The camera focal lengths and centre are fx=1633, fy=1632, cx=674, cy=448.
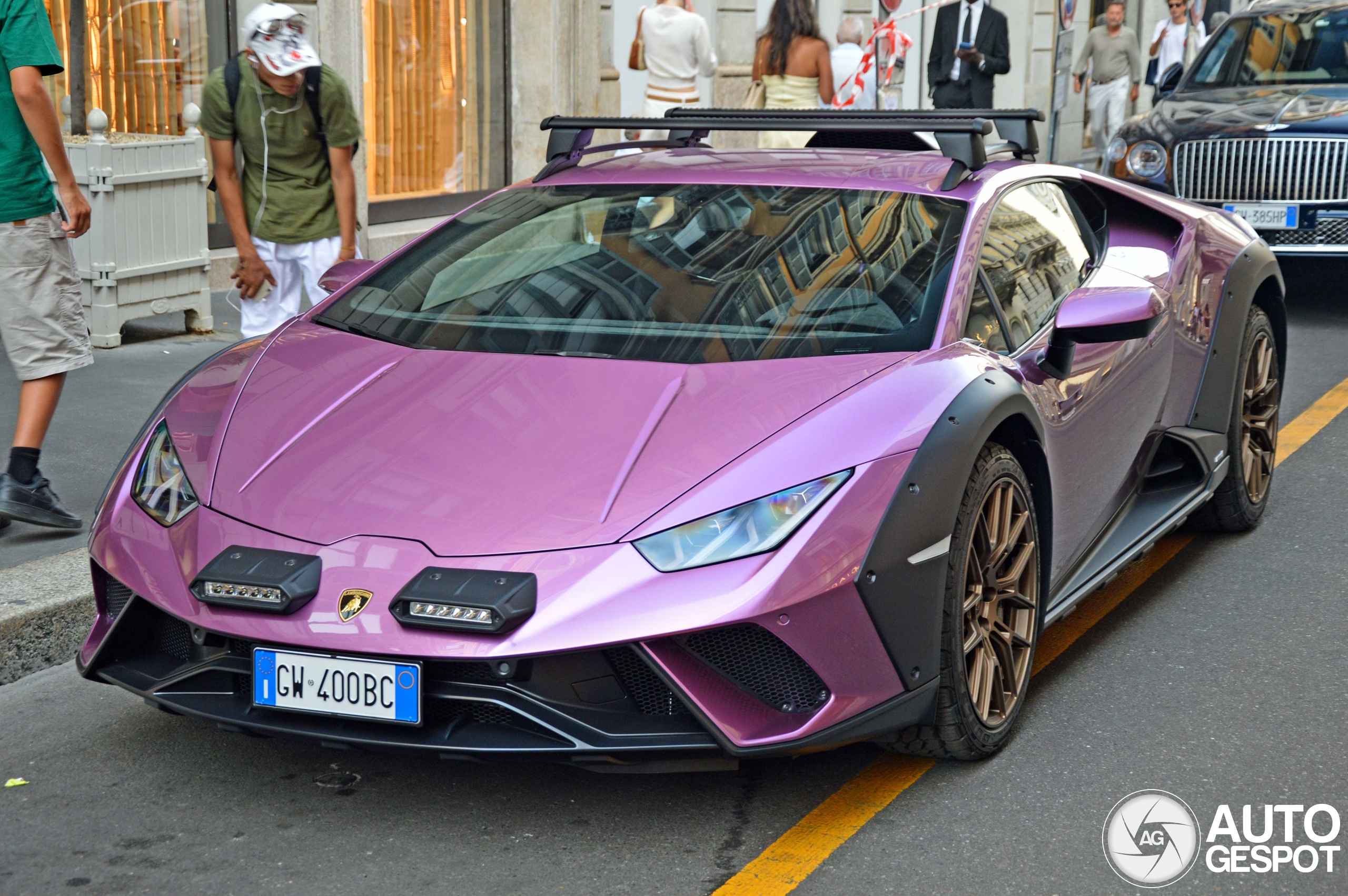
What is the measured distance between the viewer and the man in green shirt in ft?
19.2

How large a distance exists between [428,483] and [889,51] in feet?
45.1

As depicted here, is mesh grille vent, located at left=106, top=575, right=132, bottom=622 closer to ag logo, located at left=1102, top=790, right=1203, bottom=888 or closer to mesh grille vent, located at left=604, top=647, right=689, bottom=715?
mesh grille vent, located at left=604, top=647, right=689, bottom=715

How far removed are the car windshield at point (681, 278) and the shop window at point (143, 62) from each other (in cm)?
652

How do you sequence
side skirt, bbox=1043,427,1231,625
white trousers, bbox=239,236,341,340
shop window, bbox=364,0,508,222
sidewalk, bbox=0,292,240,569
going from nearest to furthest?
side skirt, bbox=1043,427,1231,625, sidewalk, bbox=0,292,240,569, white trousers, bbox=239,236,341,340, shop window, bbox=364,0,508,222

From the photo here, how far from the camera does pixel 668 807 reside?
3.37m

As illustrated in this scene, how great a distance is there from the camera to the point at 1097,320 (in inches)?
154

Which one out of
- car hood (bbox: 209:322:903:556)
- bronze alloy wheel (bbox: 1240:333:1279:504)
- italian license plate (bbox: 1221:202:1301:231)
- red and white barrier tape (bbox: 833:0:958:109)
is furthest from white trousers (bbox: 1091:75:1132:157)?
car hood (bbox: 209:322:903:556)

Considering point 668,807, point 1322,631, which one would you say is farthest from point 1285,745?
point 668,807

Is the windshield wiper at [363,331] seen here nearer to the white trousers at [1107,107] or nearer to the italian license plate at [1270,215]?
the italian license plate at [1270,215]

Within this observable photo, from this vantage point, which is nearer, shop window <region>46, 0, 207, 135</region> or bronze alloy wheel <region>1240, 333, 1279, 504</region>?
bronze alloy wheel <region>1240, 333, 1279, 504</region>

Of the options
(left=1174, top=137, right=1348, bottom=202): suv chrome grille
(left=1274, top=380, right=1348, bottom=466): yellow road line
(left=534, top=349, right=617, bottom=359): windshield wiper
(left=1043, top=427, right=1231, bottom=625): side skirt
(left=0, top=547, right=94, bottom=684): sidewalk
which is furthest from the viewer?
(left=1174, top=137, right=1348, bottom=202): suv chrome grille

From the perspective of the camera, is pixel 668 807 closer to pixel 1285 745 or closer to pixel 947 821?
pixel 947 821

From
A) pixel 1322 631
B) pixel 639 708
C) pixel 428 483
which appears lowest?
pixel 1322 631

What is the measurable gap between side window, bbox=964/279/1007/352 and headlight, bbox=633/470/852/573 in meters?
0.81
